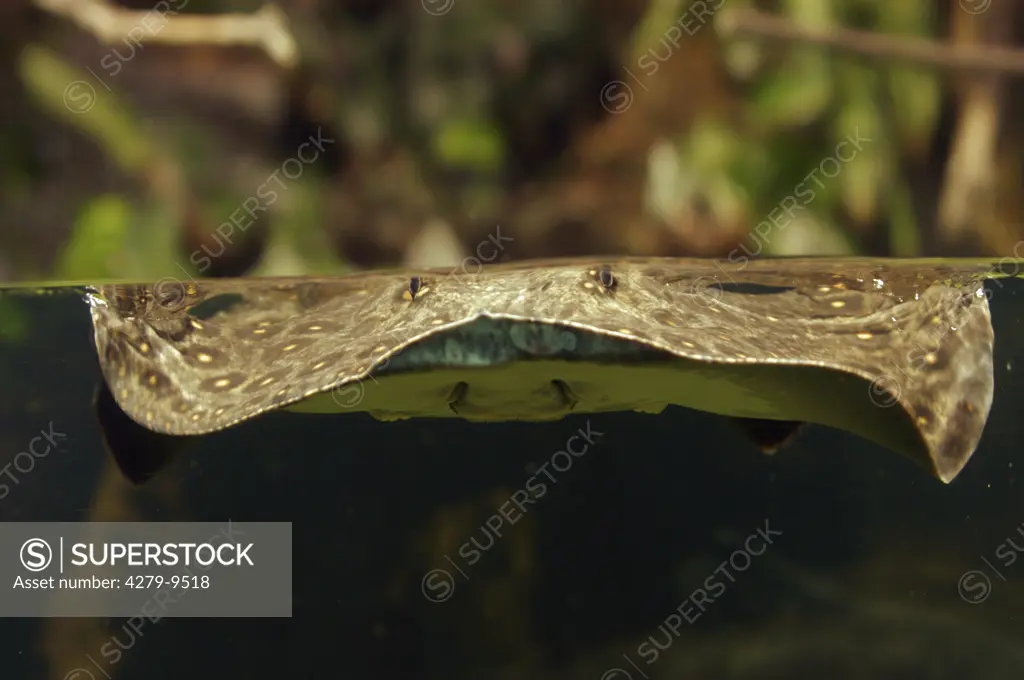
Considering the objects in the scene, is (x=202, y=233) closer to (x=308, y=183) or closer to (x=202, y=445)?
(x=308, y=183)

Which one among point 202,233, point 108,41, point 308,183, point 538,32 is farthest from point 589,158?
point 108,41

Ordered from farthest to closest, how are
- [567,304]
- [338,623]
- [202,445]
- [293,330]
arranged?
[202,445] → [338,623] → [293,330] → [567,304]

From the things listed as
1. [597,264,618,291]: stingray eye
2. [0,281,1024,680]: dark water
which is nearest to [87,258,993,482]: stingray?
[597,264,618,291]: stingray eye

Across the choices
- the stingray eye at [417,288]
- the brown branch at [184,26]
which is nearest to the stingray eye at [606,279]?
the stingray eye at [417,288]

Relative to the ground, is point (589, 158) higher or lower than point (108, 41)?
lower

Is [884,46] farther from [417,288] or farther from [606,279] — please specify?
[417,288]

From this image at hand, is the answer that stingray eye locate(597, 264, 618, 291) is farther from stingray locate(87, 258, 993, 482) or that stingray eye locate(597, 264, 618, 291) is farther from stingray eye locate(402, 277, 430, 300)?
stingray eye locate(402, 277, 430, 300)

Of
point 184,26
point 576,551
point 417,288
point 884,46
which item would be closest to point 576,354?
point 417,288
